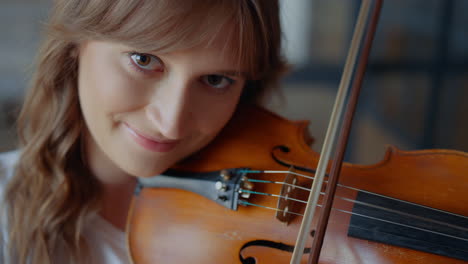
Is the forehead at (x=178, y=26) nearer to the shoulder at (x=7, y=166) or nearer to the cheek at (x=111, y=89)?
the cheek at (x=111, y=89)

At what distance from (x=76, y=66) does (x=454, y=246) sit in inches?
26.3

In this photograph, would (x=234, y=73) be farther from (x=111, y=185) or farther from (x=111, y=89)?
(x=111, y=185)

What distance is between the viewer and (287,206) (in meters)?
0.59

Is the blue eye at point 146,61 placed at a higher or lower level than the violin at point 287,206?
higher

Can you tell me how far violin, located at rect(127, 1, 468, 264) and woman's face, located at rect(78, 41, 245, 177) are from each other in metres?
0.08

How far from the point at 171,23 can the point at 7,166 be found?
1.94 feet

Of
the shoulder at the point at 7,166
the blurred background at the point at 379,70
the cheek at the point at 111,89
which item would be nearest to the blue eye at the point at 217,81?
the cheek at the point at 111,89

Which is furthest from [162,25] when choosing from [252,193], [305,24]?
[305,24]

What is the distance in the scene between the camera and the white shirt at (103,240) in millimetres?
770

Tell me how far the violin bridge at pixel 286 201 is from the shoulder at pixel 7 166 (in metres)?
0.61

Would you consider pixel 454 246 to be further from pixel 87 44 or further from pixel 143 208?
pixel 87 44

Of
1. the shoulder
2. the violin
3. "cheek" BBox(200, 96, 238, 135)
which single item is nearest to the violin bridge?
the violin

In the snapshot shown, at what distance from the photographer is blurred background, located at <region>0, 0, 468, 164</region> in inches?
64.7

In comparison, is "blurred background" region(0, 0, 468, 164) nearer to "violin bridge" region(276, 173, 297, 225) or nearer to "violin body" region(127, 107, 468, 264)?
"violin body" region(127, 107, 468, 264)
